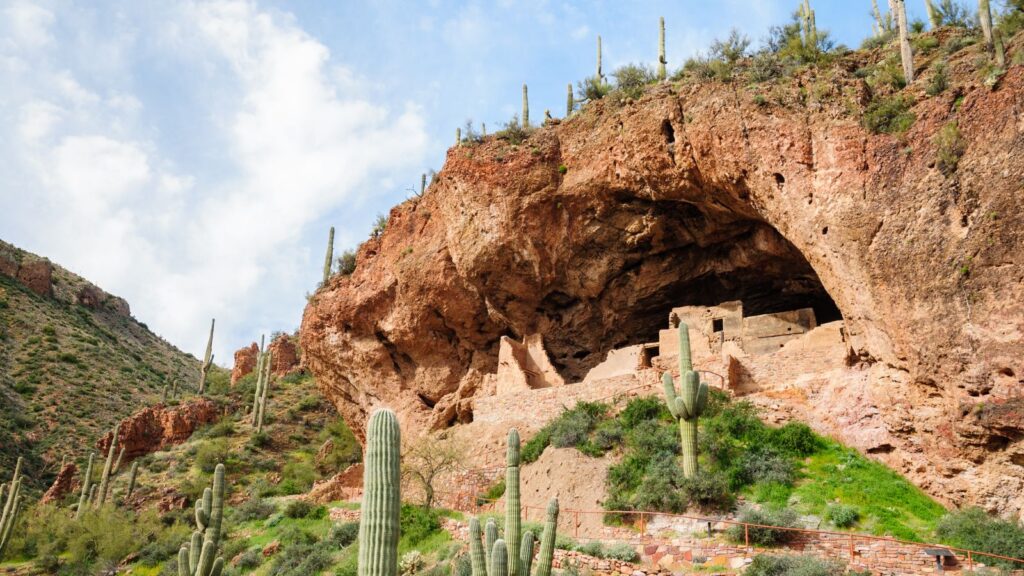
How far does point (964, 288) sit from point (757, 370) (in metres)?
6.60

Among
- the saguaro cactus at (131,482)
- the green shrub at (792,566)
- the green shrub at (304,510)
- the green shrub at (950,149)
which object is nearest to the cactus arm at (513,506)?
the green shrub at (792,566)

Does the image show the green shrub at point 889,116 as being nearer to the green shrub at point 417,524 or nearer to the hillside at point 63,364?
the green shrub at point 417,524

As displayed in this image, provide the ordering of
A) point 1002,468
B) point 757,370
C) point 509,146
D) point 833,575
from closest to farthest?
1. point 833,575
2. point 1002,468
3. point 757,370
4. point 509,146

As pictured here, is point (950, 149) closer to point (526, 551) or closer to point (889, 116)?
point (889, 116)

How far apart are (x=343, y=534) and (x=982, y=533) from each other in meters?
15.3

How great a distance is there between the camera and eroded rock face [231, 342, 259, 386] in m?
57.1

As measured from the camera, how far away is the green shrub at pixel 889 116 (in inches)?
749

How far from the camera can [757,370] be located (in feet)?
73.8

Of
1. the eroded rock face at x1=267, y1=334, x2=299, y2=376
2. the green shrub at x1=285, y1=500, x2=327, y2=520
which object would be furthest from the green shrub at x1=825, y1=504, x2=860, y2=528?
the eroded rock face at x1=267, y1=334, x2=299, y2=376

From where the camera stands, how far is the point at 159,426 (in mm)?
42562

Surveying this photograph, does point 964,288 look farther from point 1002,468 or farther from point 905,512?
point 905,512

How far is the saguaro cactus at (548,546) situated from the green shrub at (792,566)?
12.7ft

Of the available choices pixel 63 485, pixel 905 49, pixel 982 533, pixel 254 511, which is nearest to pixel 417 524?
pixel 254 511

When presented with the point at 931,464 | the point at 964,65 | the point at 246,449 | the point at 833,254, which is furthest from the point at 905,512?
the point at 246,449
